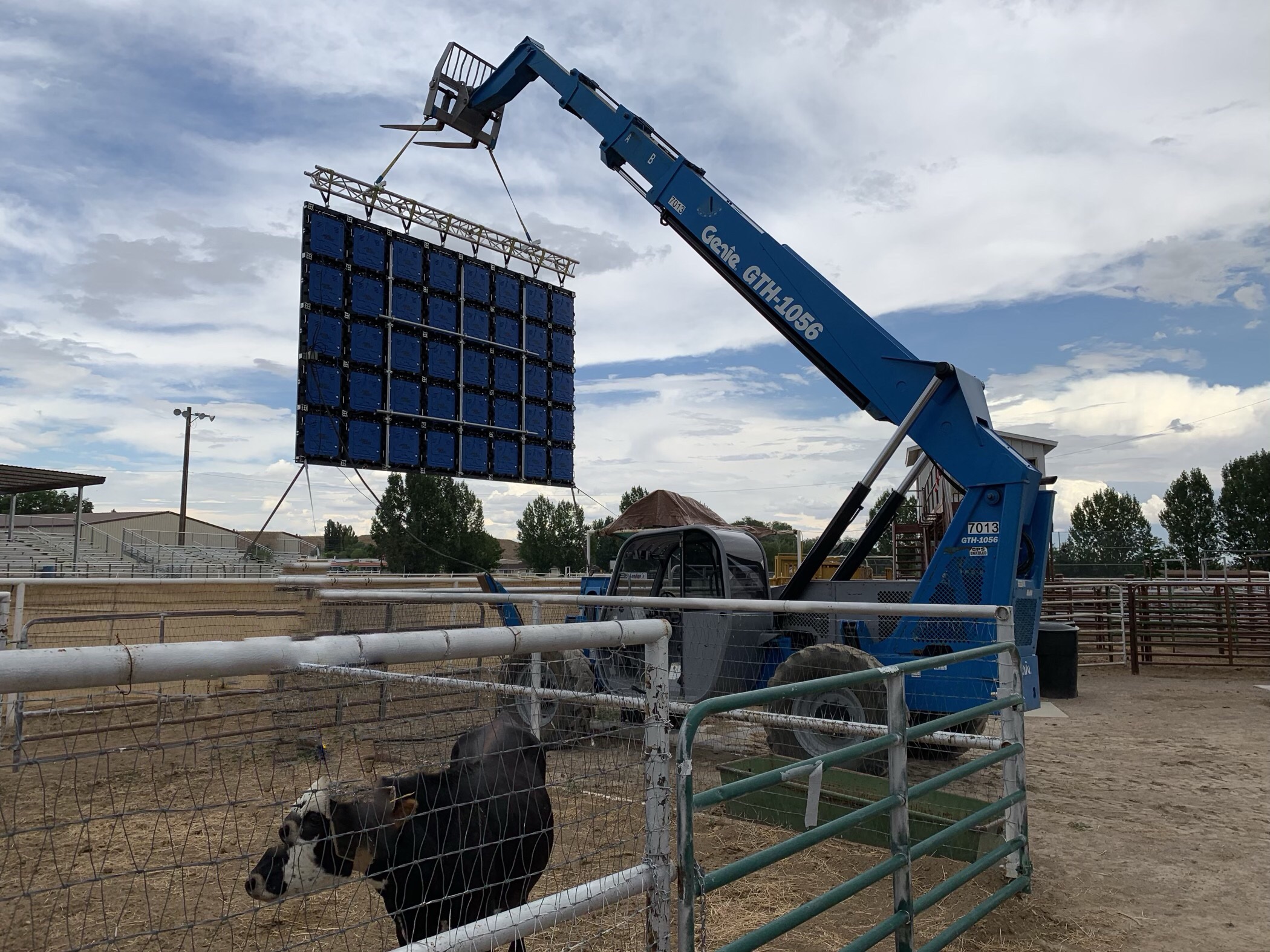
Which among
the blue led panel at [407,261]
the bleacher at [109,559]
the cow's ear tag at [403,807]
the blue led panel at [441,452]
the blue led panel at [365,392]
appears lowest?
the cow's ear tag at [403,807]

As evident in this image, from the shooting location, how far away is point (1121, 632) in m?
15.6

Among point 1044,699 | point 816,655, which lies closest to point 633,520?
point 1044,699

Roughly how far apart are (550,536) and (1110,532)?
3570 cm

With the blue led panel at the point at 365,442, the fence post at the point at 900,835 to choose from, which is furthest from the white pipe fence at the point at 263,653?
the blue led panel at the point at 365,442

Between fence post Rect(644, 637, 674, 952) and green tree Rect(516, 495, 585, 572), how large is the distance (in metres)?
47.6

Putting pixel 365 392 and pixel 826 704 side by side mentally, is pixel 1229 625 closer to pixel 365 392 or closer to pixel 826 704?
pixel 826 704

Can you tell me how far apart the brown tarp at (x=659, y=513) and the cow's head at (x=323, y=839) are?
1309 centimetres

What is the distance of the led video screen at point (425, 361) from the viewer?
13453mm

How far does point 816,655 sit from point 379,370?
956cm

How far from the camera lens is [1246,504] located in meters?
47.7

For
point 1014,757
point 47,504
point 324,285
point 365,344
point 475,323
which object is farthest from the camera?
point 47,504

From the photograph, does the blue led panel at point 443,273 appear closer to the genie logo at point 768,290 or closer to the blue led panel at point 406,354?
the blue led panel at point 406,354

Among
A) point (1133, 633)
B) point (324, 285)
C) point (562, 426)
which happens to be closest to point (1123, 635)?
point (1133, 633)

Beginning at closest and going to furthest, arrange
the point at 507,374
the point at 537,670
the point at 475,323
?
the point at 537,670, the point at 475,323, the point at 507,374
